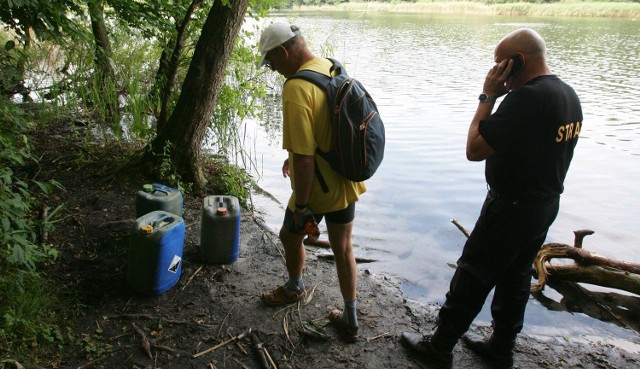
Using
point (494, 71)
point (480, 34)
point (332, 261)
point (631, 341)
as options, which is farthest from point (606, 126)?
point (480, 34)

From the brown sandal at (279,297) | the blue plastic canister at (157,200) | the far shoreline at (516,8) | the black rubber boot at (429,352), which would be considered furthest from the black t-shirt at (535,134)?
the far shoreline at (516,8)

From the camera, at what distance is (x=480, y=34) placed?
2019 centimetres

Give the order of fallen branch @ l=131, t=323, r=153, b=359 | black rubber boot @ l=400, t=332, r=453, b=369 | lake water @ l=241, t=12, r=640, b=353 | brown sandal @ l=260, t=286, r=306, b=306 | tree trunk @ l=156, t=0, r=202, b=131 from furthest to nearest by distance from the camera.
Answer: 1. tree trunk @ l=156, t=0, r=202, b=131
2. lake water @ l=241, t=12, r=640, b=353
3. brown sandal @ l=260, t=286, r=306, b=306
4. black rubber boot @ l=400, t=332, r=453, b=369
5. fallen branch @ l=131, t=323, r=153, b=359

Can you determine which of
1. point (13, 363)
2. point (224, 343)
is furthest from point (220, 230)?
point (13, 363)

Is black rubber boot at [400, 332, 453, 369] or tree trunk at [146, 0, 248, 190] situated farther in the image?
tree trunk at [146, 0, 248, 190]

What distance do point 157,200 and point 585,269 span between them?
3.74 metres

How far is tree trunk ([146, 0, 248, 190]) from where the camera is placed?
166 inches

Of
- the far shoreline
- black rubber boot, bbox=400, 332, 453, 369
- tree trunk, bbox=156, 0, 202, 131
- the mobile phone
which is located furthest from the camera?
the far shoreline

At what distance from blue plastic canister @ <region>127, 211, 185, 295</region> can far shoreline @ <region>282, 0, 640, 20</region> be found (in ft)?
90.1

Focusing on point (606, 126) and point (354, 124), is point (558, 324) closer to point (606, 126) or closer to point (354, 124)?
point (354, 124)

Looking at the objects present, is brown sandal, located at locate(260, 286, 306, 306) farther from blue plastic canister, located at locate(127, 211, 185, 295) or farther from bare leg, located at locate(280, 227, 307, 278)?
blue plastic canister, located at locate(127, 211, 185, 295)

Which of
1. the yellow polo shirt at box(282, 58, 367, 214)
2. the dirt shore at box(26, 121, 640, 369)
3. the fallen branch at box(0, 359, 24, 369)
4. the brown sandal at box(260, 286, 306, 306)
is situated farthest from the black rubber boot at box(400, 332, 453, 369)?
the fallen branch at box(0, 359, 24, 369)

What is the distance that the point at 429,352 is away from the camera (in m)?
2.80

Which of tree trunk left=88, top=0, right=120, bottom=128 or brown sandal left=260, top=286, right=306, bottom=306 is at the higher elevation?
tree trunk left=88, top=0, right=120, bottom=128
